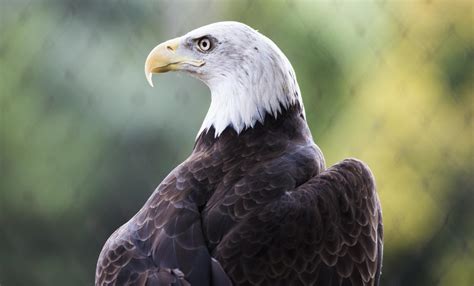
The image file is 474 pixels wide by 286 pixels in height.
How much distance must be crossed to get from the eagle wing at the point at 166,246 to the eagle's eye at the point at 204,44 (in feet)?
1.11

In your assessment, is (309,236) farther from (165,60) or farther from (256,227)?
(165,60)

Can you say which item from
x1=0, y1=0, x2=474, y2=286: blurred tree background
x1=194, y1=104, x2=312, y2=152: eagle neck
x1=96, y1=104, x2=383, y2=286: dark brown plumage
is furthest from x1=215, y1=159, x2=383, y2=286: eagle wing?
x1=0, y1=0, x2=474, y2=286: blurred tree background

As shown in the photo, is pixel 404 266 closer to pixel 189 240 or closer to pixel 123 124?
pixel 123 124

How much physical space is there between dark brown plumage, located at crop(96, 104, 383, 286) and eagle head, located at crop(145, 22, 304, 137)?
0.15 m

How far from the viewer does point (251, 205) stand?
1.83 metres

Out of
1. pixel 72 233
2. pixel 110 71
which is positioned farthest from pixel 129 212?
pixel 110 71

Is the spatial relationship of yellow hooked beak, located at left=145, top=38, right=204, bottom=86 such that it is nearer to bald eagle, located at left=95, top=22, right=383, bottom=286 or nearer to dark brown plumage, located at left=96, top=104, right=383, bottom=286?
bald eagle, located at left=95, top=22, right=383, bottom=286

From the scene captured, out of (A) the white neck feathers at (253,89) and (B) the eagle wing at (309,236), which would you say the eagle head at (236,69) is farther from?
(B) the eagle wing at (309,236)

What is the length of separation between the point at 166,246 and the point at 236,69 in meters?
0.53

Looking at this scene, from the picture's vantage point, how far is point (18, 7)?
139 inches

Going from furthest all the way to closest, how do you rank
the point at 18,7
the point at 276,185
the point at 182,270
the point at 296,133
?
the point at 18,7 < the point at 296,133 < the point at 276,185 < the point at 182,270

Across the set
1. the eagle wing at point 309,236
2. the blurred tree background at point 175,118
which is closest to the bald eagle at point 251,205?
the eagle wing at point 309,236

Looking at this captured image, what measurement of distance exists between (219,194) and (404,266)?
5.35 ft

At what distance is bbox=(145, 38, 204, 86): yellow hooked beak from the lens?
2.16m
